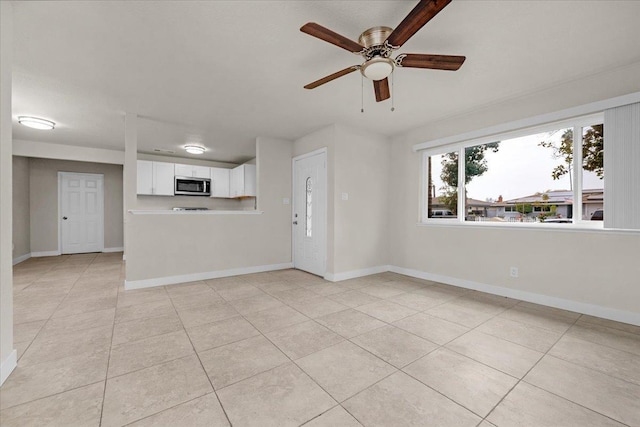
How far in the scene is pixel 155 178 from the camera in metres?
5.93

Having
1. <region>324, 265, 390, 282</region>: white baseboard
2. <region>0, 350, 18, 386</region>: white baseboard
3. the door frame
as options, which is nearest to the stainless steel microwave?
the door frame

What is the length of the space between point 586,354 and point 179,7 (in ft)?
12.5

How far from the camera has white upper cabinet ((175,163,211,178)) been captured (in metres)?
6.19

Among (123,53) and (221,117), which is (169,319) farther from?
(221,117)

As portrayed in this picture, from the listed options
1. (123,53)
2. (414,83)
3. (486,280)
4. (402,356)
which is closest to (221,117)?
(123,53)

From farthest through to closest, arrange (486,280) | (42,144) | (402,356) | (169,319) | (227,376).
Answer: (42,144)
(486,280)
(169,319)
(402,356)
(227,376)

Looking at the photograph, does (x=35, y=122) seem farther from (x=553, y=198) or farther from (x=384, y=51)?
(x=553, y=198)

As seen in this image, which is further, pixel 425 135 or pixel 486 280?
pixel 425 135

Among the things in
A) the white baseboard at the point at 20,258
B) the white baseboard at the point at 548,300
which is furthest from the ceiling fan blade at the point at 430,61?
the white baseboard at the point at 20,258

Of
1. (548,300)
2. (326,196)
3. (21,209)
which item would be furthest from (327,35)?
(21,209)

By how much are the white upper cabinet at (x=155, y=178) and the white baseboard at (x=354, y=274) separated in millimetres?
4310

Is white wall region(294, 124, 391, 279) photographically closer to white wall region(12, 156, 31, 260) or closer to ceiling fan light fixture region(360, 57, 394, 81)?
ceiling fan light fixture region(360, 57, 394, 81)

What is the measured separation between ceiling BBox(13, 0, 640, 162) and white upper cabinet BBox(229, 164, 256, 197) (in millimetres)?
2311

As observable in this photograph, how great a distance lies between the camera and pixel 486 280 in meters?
3.49
